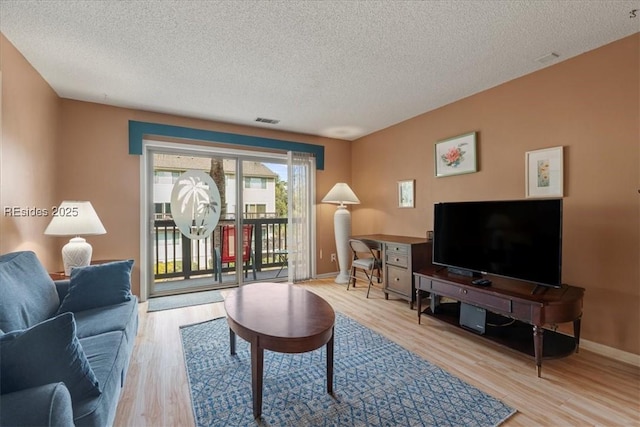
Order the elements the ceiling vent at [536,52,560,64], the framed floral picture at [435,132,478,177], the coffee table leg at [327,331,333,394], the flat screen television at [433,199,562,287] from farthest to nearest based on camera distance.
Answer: the framed floral picture at [435,132,478,177], the ceiling vent at [536,52,560,64], the flat screen television at [433,199,562,287], the coffee table leg at [327,331,333,394]

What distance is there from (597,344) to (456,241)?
1.27m

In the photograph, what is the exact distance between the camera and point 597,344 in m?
2.31

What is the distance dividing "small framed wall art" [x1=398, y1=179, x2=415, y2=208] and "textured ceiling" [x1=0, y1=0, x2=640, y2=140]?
1.11m

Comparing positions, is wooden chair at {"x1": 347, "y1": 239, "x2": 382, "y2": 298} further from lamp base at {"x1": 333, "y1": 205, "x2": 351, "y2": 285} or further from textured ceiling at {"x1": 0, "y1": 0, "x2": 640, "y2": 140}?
textured ceiling at {"x1": 0, "y1": 0, "x2": 640, "y2": 140}

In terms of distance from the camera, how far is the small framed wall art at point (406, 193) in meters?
3.96

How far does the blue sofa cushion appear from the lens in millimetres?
1515

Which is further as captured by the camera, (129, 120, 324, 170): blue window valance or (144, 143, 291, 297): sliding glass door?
(144, 143, 291, 297): sliding glass door

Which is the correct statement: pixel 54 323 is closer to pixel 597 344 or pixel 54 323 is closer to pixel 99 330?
pixel 99 330

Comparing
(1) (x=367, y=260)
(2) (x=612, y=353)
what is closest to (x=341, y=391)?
(2) (x=612, y=353)

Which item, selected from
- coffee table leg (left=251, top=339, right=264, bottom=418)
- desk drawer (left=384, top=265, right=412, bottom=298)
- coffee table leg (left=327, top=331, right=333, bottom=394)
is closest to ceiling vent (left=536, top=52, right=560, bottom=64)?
desk drawer (left=384, top=265, right=412, bottom=298)

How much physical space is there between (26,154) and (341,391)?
10.3ft

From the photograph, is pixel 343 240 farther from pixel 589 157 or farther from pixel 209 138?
pixel 589 157

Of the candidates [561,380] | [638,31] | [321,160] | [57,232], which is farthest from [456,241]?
[57,232]

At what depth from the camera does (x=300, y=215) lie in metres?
4.68
